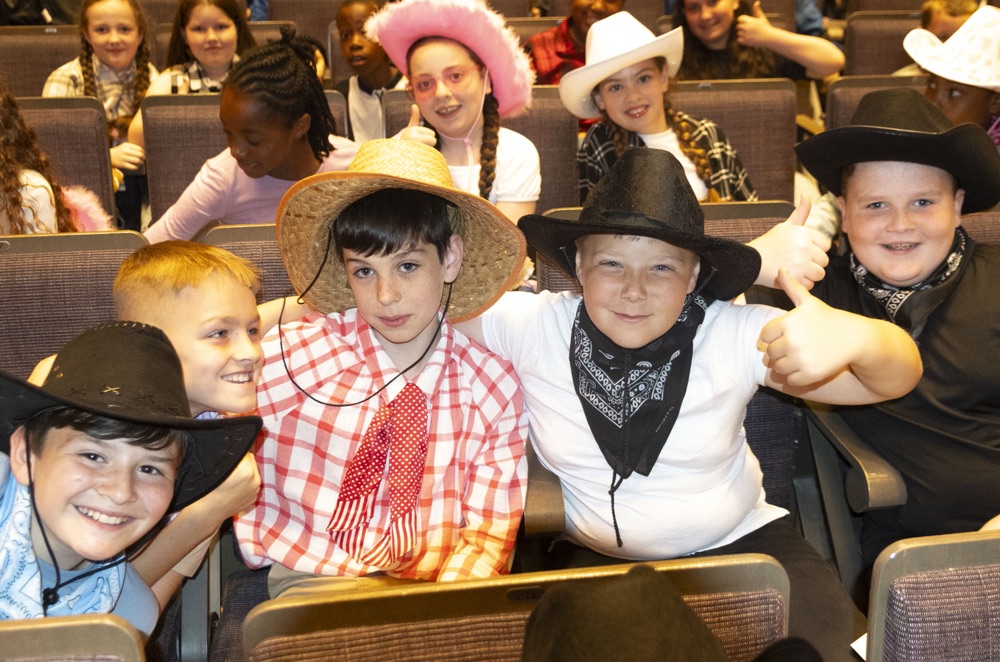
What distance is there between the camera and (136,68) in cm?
402

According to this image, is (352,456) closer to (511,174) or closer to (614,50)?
(511,174)

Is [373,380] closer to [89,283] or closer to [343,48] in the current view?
[89,283]

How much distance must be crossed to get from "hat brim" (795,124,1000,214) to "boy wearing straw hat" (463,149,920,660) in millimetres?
346

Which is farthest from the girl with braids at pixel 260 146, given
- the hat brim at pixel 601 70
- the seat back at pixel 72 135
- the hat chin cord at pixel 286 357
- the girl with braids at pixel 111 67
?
the girl with braids at pixel 111 67

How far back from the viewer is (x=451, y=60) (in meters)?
2.79

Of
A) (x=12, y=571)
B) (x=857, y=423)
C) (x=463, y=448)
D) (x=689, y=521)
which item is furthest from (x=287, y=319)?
(x=857, y=423)

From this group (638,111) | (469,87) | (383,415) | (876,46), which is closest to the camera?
(383,415)

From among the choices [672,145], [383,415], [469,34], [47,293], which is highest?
[469,34]

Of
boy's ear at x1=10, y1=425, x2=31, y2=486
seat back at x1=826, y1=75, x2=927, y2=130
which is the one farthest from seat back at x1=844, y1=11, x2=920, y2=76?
boy's ear at x1=10, y1=425, x2=31, y2=486

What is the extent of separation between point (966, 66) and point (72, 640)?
8.06 feet

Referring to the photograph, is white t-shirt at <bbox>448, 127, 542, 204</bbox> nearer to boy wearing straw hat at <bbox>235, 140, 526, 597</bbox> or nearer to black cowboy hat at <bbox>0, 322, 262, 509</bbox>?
boy wearing straw hat at <bbox>235, 140, 526, 597</bbox>

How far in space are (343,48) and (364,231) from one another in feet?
8.43

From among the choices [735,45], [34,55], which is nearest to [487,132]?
[735,45]

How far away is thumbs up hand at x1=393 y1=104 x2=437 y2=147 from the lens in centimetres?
267
